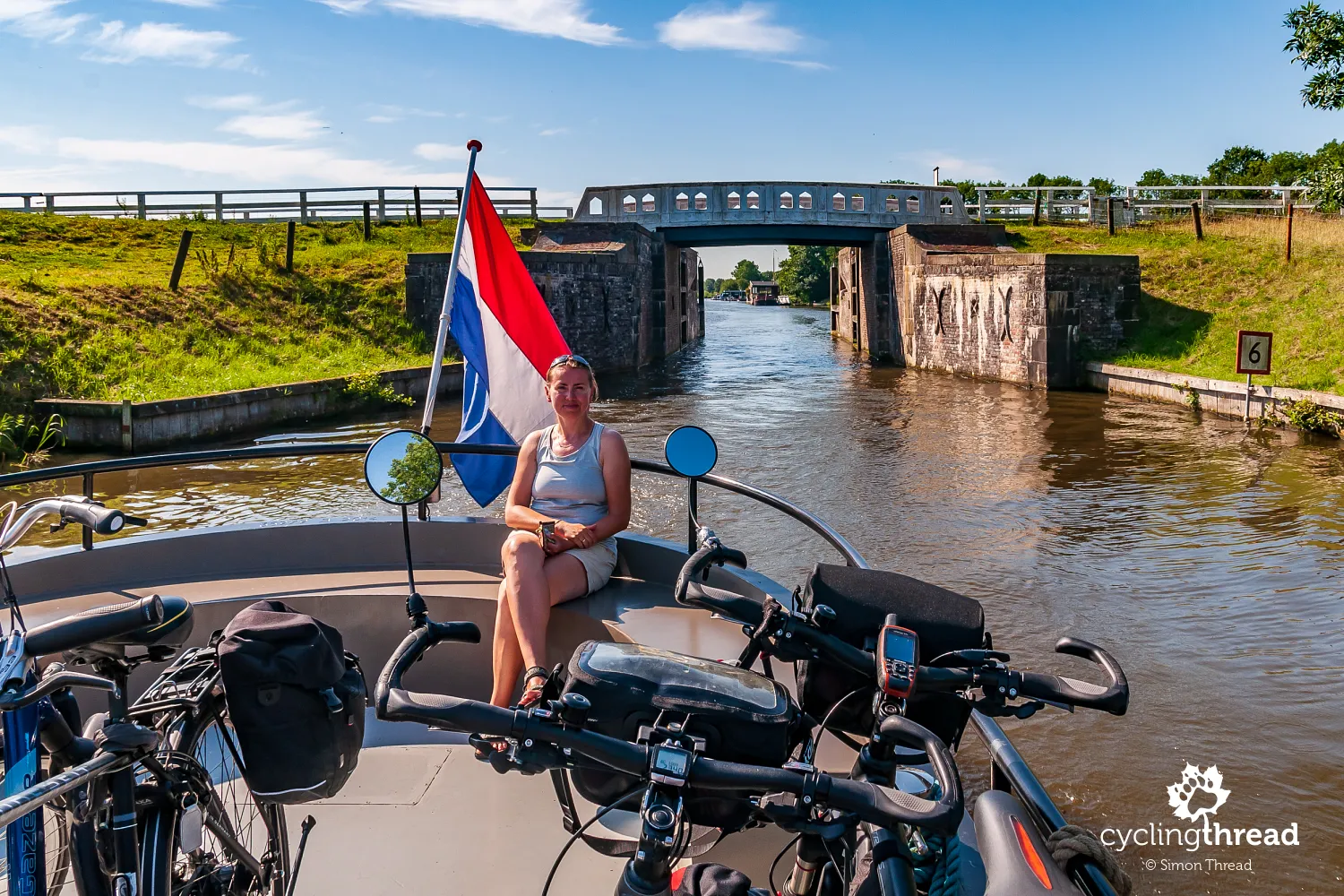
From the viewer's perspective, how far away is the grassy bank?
17516 millimetres

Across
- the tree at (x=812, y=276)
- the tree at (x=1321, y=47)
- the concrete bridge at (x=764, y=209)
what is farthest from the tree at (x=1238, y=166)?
the tree at (x=1321, y=47)

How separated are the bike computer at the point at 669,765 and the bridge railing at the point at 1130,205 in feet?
100

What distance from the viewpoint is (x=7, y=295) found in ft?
58.5

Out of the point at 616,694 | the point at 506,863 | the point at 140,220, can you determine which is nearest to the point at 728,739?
the point at 616,694

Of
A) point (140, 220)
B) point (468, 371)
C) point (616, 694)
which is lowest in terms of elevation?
point (616, 694)

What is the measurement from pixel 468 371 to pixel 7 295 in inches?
636

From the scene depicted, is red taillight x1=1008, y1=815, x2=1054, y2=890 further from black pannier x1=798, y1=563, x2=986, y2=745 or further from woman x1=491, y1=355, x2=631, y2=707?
woman x1=491, y1=355, x2=631, y2=707

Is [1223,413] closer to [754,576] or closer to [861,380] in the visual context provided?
[861,380]

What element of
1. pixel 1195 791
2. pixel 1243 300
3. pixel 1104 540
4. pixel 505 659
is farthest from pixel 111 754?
pixel 1243 300

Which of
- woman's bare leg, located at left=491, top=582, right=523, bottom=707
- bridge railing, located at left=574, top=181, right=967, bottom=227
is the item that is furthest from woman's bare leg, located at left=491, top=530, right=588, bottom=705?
bridge railing, located at left=574, top=181, right=967, bottom=227

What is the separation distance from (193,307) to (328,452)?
18.3 metres

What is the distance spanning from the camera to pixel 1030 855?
183 cm

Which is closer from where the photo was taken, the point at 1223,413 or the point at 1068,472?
the point at 1068,472

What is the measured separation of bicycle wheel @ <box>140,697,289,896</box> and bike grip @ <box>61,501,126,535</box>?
0.44 meters
